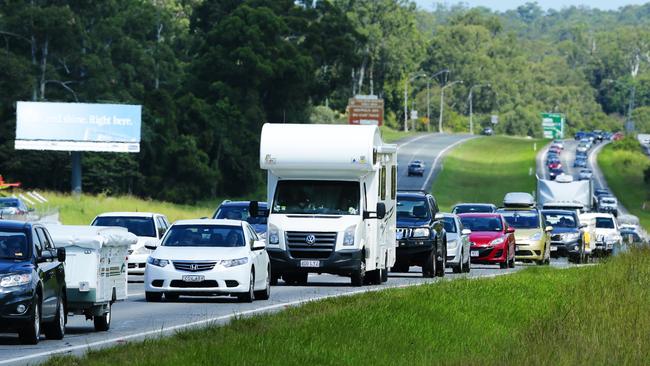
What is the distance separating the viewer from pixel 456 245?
1554 inches

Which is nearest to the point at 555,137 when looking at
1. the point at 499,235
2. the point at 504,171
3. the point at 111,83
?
the point at 504,171

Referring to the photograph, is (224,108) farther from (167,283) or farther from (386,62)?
(386,62)

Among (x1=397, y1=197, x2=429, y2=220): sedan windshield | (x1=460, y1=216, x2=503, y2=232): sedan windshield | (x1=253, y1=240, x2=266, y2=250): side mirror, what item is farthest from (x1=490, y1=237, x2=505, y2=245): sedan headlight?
(x1=253, y1=240, x2=266, y2=250): side mirror

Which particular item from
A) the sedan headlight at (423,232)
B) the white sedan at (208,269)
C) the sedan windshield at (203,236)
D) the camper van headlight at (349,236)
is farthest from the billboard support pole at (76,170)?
the white sedan at (208,269)

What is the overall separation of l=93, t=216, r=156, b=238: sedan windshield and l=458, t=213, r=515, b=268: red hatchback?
9.53 metres

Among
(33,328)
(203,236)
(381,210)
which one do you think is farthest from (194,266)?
(33,328)

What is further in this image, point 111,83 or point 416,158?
point 416,158

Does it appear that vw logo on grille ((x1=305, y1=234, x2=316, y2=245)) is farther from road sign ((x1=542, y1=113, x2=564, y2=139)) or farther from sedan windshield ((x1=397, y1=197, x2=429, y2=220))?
road sign ((x1=542, y1=113, x2=564, y2=139))

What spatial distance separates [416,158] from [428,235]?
113246 mm

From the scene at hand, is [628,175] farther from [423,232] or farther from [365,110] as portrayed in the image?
[423,232]

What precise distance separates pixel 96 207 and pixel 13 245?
5897 centimetres

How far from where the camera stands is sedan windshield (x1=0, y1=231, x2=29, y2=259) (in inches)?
720

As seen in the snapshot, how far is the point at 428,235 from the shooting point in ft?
119

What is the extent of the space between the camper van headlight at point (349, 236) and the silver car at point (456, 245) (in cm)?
761
